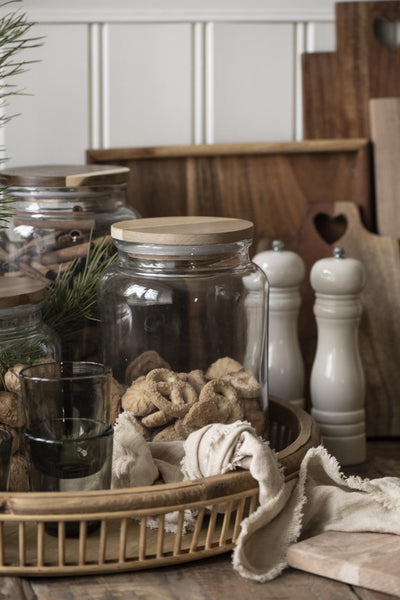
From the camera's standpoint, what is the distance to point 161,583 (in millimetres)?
702

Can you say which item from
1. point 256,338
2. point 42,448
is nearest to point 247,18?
point 256,338

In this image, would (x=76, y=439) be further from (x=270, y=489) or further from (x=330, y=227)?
(x=330, y=227)

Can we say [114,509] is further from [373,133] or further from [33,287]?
[373,133]

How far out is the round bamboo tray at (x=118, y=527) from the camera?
0.68 meters

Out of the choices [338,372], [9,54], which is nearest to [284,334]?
[338,372]

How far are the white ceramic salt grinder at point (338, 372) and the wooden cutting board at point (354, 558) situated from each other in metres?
0.27

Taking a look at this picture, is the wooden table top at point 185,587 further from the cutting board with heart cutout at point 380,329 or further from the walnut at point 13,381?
the cutting board with heart cutout at point 380,329

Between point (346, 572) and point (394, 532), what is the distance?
0.08m

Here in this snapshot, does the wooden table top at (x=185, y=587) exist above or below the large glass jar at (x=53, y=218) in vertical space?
below

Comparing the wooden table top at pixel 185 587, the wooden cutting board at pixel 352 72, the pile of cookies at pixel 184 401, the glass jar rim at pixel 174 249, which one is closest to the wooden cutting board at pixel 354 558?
the wooden table top at pixel 185 587

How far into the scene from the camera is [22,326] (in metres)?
0.86

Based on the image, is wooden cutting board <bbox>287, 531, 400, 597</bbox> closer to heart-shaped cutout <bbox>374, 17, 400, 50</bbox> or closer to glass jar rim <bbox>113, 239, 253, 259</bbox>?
glass jar rim <bbox>113, 239, 253, 259</bbox>

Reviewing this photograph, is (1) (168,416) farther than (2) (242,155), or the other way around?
(2) (242,155)

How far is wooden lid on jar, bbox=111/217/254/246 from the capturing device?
2.66 ft
